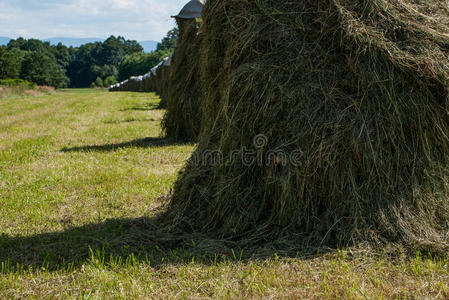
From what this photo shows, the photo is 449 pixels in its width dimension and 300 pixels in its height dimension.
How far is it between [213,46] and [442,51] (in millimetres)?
1943

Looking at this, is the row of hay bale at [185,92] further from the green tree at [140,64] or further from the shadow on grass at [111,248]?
the green tree at [140,64]

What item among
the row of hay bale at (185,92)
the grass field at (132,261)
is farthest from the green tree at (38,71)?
the grass field at (132,261)

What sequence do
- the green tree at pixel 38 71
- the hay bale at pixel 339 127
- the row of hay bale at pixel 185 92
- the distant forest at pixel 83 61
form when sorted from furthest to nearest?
the distant forest at pixel 83 61 < the green tree at pixel 38 71 < the row of hay bale at pixel 185 92 < the hay bale at pixel 339 127

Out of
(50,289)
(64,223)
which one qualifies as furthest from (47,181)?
(50,289)

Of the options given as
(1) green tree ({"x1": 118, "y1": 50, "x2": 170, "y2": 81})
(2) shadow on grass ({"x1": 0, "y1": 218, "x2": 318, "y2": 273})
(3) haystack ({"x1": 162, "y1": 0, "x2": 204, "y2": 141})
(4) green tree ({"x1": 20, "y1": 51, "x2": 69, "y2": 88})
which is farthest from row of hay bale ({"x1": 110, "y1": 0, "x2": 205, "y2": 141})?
(1) green tree ({"x1": 118, "y1": 50, "x2": 170, "y2": 81})

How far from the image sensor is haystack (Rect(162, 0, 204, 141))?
7887 millimetres

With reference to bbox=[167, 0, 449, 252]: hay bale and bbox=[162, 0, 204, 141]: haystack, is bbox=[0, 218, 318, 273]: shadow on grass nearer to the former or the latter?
bbox=[167, 0, 449, 252]: hay bale

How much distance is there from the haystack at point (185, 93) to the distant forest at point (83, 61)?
7451 cm

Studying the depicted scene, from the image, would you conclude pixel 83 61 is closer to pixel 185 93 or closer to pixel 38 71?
pixel 38 71

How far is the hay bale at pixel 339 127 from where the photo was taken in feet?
9.64

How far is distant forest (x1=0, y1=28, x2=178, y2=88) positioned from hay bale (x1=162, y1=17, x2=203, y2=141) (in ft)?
244

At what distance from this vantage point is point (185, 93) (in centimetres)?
805

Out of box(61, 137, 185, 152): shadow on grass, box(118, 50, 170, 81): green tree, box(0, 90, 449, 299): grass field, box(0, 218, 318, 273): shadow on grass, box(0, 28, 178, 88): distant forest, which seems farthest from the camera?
box(118, 50, 170, 81): green tree

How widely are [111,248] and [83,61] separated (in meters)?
140
